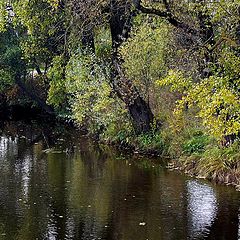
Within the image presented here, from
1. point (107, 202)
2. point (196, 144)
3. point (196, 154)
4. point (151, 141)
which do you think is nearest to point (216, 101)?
point (107, 202)

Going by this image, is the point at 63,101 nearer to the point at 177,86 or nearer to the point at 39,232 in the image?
the point at 177,86

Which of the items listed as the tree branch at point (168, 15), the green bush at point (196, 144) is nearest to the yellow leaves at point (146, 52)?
the green bush at point (196, 144)

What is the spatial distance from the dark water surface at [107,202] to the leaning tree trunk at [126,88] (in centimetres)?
215

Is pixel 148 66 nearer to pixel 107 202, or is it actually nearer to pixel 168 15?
pixel 168 15

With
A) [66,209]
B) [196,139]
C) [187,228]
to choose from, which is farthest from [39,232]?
[196,139]

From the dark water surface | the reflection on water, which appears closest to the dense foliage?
the reflection on water

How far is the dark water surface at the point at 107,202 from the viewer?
1073cm

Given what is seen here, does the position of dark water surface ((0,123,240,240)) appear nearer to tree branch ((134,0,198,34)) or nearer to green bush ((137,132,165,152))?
green bush ((137,132,165,152))

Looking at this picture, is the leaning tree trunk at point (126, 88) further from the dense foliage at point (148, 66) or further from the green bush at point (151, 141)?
the green bush at point (151, 141)

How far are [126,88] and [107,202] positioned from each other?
8.25 meters

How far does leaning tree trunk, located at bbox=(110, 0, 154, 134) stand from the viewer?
20.4m

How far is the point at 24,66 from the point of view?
3362cm

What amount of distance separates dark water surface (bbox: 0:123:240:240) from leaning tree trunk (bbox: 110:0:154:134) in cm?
215

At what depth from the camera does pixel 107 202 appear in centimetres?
1301
